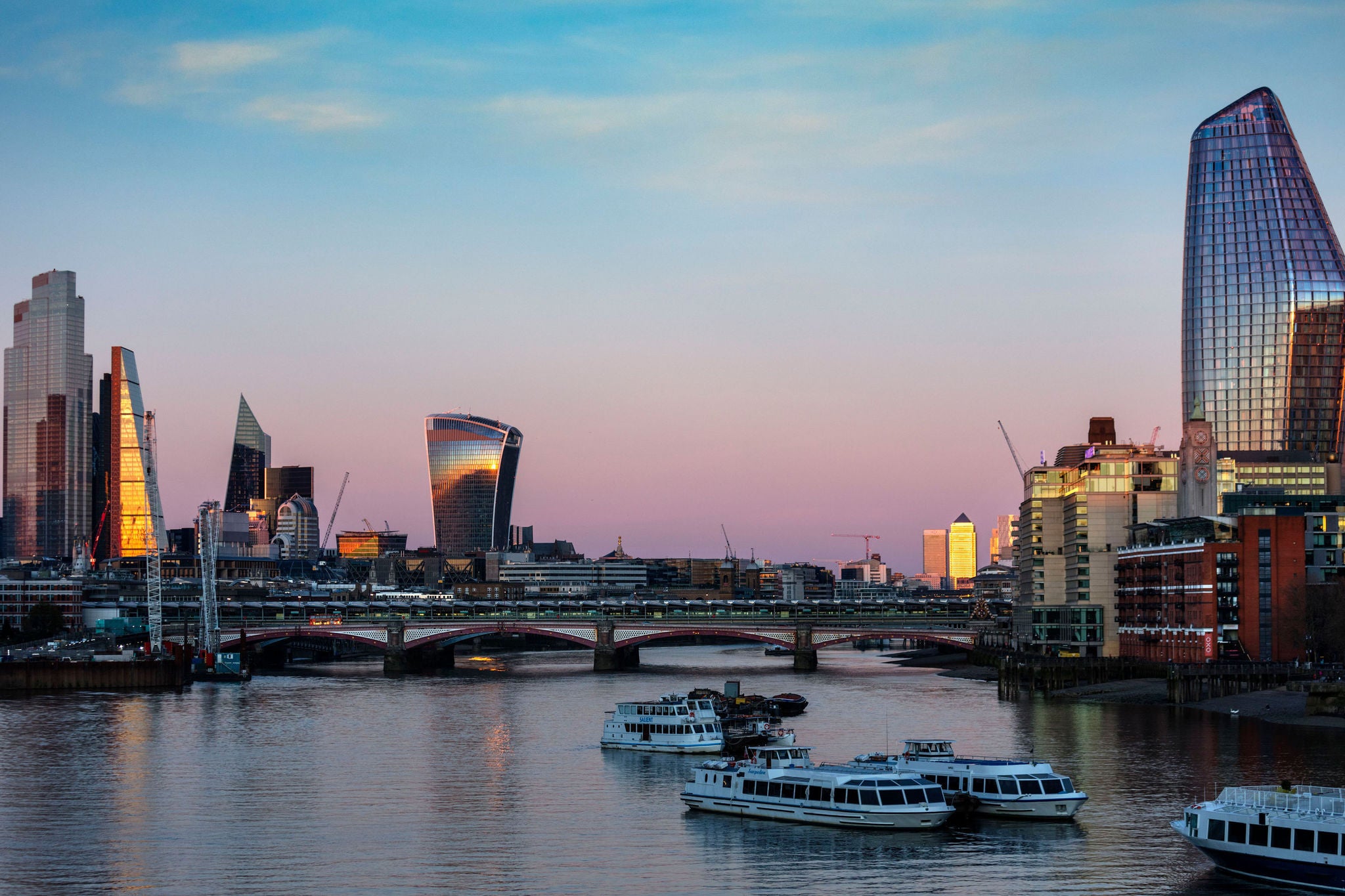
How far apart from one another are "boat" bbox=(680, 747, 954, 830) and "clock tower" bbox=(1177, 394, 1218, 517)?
382 ft

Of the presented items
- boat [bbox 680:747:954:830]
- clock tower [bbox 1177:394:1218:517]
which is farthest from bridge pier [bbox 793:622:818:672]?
boat [bbox 680:747:954:830]

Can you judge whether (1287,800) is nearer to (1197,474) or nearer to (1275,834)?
(1275,834)

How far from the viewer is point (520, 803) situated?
77.9 metres

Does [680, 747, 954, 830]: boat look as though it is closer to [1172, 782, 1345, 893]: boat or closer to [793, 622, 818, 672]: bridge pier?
[1172, 782, 1345, 893]: boat

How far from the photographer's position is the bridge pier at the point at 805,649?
195m

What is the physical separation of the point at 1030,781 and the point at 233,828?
34308 millimetres

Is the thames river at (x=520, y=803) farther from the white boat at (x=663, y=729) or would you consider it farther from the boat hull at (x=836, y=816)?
the white boat at (x=663, y=729)

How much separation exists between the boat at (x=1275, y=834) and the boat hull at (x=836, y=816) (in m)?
11.0

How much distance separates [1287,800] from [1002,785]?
15.1m

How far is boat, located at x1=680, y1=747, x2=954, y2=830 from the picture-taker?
67.8 metres

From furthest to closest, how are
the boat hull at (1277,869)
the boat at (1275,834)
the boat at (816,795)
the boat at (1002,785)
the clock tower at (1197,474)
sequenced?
the clock tower at (1197,474)
the boat at (1002,785)
the boat at (816,795)
the boat at (1275,834)
the boat hull at (1277,869)

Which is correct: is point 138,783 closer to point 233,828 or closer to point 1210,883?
point 233,828

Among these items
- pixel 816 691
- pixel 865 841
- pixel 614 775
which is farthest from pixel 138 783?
pixel 816 691

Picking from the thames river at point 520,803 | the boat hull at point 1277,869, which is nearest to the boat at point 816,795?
the thames river at point 520,803
